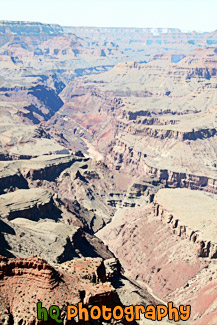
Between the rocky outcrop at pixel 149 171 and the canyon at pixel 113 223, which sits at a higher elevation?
the canyon at pixel 113 223

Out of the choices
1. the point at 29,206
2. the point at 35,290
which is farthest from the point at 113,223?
the point at 35,290

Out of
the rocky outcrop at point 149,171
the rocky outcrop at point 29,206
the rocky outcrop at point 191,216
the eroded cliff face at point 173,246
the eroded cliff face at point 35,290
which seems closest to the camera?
the eroded cliff face at point 35,290

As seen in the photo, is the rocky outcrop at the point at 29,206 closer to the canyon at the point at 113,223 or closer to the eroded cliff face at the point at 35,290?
the canyon at the point at 113,223

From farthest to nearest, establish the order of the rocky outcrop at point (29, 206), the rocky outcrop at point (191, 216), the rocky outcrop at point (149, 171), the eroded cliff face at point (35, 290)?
the rocky outcrop at point (149, 171), the rocky outcrop at point (29, 206), the rocky outcrop at point (191, 216), the eroded cliff face at point (35, 290)

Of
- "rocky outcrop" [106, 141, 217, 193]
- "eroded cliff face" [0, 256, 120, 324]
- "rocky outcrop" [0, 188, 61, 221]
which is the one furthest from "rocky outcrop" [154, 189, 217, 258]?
"eroded cliff face" [0, 256, 120, 324]

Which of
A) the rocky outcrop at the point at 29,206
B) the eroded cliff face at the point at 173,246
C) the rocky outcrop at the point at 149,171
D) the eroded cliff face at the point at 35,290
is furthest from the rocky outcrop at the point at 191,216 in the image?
the eroded cliff face at the point at 35,290

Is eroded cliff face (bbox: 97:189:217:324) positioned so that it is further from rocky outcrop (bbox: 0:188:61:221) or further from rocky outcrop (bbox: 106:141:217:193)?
rocky outcrop (bbox: 106:141:217:193)

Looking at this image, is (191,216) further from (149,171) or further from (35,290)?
(149,171)

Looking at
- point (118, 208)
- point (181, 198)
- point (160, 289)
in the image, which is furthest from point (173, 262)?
point (118, 208)

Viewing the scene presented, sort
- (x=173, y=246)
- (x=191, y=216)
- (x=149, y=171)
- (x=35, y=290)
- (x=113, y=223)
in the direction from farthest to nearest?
(x=149, y=171) → (x=113, y=223) → (x=191, y=216) → (x=173, y=246) → (x=35, y=290)

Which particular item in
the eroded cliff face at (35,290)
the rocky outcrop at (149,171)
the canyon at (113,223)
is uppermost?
the eroded cliff face at (35,290)

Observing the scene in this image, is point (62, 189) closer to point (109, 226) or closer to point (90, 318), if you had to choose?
point (109, 226)
